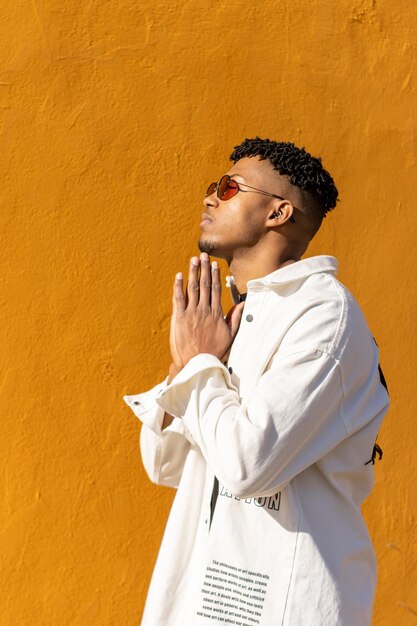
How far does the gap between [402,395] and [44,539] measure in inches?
57.2

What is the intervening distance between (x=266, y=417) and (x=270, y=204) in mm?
760

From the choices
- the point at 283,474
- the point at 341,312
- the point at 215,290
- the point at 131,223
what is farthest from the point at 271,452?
the point at 131,223

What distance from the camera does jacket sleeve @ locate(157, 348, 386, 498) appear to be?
1.96 meters

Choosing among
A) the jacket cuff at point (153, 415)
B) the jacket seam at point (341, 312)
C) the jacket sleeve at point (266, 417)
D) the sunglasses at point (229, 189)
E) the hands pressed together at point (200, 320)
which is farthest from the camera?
the sunglasses at point (229, 189)

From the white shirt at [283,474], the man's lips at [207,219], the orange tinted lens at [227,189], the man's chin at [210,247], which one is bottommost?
the white shirt at [283,474]

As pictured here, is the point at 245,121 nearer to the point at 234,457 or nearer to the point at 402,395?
the point at 402,395

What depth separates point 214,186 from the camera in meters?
2.63

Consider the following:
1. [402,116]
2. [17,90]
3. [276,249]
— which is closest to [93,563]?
[276,249]

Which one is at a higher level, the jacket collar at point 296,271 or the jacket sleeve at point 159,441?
the jacket collar at point 296,271

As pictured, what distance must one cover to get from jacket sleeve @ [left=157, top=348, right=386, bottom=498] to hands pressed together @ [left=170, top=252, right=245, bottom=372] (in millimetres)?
99

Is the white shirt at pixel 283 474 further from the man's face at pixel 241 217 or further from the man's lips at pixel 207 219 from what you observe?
the man's lips at pixel 207 219

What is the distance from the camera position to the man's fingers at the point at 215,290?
2.31 m

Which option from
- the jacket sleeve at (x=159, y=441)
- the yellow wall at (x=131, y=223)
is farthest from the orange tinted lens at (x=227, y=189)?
the yellow wall at (x=131, y=223)

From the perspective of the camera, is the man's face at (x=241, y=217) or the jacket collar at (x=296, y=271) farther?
the man's face at (x=241, y=217)
